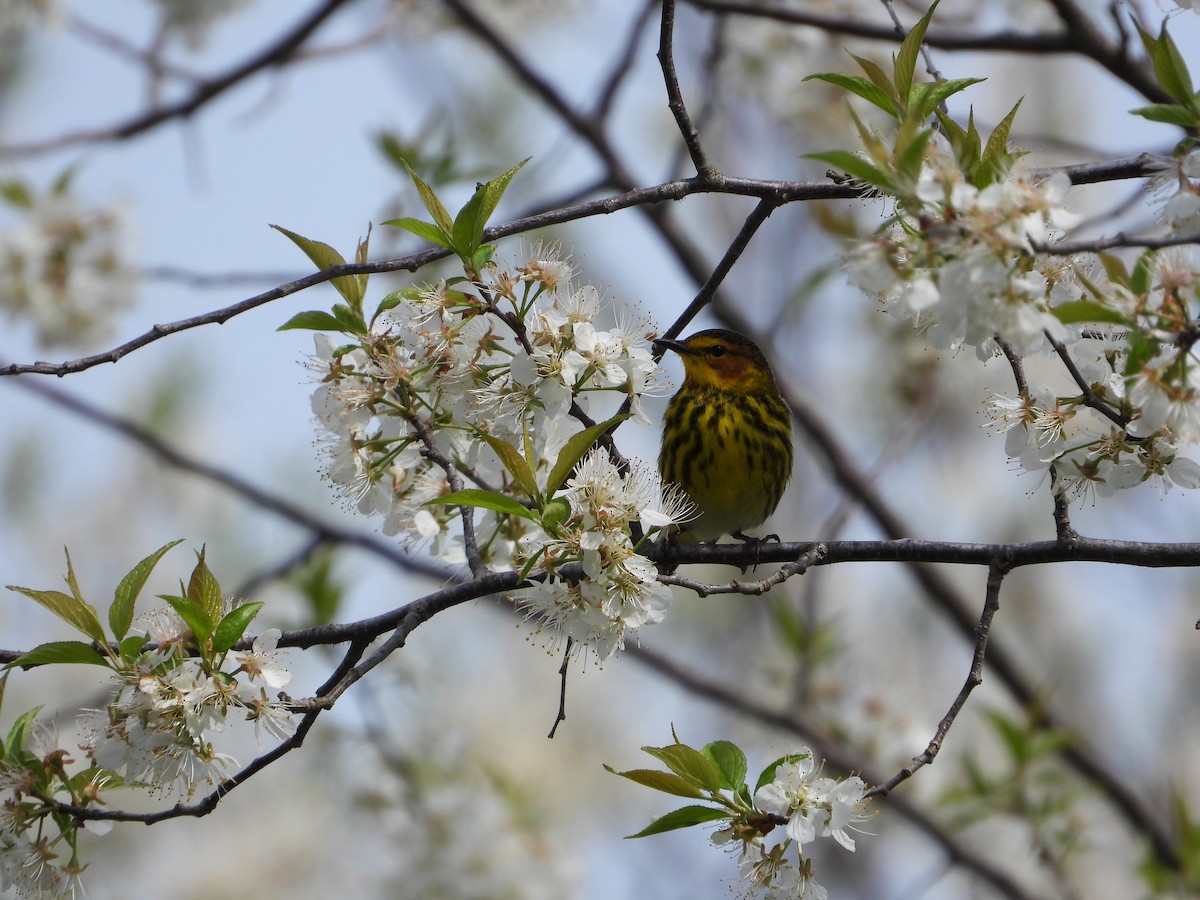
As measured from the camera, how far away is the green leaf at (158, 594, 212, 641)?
8.78 feet

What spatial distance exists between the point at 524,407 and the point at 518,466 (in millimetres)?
367

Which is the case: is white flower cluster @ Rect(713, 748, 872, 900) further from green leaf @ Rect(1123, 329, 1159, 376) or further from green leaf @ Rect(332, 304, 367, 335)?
green leaf @ Rect(332, 304, 367, 335)

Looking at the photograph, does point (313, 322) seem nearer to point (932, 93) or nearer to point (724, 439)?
point (932, 93)

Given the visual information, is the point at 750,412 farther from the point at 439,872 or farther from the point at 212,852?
the point at 212,852

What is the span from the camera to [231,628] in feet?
9.14

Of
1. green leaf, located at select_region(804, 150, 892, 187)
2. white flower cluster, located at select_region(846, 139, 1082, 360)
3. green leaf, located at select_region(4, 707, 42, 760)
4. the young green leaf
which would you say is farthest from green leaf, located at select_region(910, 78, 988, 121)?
green leaf, located at select_region(4, 707, 42, 760)

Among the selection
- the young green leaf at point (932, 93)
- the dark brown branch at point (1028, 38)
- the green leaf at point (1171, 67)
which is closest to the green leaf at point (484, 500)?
the young green leaf at point (932, 93)

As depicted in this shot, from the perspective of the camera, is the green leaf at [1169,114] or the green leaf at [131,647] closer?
the green leaf at [1169,114]

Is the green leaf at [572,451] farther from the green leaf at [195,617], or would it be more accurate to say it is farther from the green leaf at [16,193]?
the green leaf at [16,193]

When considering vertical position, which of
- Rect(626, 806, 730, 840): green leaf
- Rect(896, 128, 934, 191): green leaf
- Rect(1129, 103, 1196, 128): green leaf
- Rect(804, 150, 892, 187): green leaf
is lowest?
Rect(626, 806, 730, 840): green leaf

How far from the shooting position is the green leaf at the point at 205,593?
9.13ft

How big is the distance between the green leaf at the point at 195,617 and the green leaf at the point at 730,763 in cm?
120

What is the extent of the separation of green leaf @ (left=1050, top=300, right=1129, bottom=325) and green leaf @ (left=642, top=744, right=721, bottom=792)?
1.27 m

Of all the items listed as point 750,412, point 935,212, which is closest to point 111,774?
point 935,212
